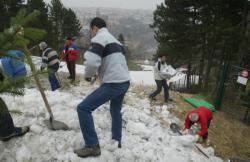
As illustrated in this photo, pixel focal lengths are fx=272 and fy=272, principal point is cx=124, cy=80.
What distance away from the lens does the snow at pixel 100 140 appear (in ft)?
13.2

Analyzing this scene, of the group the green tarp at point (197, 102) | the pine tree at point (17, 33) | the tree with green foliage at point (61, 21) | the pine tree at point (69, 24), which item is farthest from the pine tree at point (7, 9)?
the pine tree at point (17, 33)

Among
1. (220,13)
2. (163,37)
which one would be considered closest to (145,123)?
(220,13)

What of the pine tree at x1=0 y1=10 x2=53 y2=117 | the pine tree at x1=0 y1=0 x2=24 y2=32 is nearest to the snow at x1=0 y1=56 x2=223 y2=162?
the pine tree at x1=0 y1=10 x2=53 y2=117

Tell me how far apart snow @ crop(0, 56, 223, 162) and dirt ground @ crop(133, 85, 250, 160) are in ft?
2.08

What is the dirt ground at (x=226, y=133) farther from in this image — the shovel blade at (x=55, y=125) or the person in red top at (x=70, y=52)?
the shovel blade at (x=55, y=125)

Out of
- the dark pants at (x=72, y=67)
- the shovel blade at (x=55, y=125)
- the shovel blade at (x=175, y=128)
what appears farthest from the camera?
the dark pants at (x=72, y=67)

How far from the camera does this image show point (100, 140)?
14.6ft

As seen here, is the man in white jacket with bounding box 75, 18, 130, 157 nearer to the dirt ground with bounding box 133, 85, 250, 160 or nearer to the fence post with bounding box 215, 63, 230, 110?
the dirt ground with bounding box 133, 85, 250, 160

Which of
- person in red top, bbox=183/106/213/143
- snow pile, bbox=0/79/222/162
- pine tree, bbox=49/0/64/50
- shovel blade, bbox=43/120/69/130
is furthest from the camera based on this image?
pine tree, bbox=49/0/64/50

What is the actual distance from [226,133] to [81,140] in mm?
4158

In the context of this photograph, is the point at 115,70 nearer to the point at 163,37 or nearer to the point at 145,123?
the point at 145,123

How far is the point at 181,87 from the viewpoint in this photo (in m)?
22.0

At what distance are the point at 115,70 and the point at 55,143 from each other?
1.54 meters

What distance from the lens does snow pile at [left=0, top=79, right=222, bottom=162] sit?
4.01m
